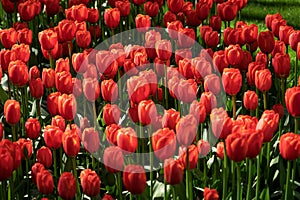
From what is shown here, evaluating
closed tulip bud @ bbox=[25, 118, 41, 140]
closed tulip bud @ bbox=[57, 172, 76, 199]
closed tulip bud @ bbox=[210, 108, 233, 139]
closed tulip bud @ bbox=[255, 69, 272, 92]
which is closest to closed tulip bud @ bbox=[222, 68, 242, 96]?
closed tulip bud @ bbox=[255, 69, 272, 92]

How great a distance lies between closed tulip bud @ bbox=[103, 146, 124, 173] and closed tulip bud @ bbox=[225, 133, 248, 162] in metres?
0.45

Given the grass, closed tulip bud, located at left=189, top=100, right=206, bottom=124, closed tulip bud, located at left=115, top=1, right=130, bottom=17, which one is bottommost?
the grass

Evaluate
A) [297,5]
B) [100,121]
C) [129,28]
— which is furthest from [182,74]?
[297,5]

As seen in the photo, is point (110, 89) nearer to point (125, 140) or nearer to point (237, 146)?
point (125, 140)

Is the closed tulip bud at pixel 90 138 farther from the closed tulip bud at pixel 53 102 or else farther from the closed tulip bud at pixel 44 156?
the closed tulip bud at pixel 53 102

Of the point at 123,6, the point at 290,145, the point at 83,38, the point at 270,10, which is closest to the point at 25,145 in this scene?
the point at 290,145

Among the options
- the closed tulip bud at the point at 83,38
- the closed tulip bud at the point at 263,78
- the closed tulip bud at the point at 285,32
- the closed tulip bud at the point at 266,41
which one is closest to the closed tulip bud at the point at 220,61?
the closed tulip bud at the point at 266,41

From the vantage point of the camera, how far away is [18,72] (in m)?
3.96

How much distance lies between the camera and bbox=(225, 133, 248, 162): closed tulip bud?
294 cm

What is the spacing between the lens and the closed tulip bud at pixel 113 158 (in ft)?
9.93

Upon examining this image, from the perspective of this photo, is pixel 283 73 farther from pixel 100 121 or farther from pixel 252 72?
pixel 100 121

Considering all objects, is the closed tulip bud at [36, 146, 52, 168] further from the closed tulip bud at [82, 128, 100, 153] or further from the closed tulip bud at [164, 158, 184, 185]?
the closed tulip bud at [164, 158, 184, 185]

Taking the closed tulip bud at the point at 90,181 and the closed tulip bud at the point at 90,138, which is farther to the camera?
the closed tulip bud at the point at 90,138

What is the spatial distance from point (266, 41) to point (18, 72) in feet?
5.10
